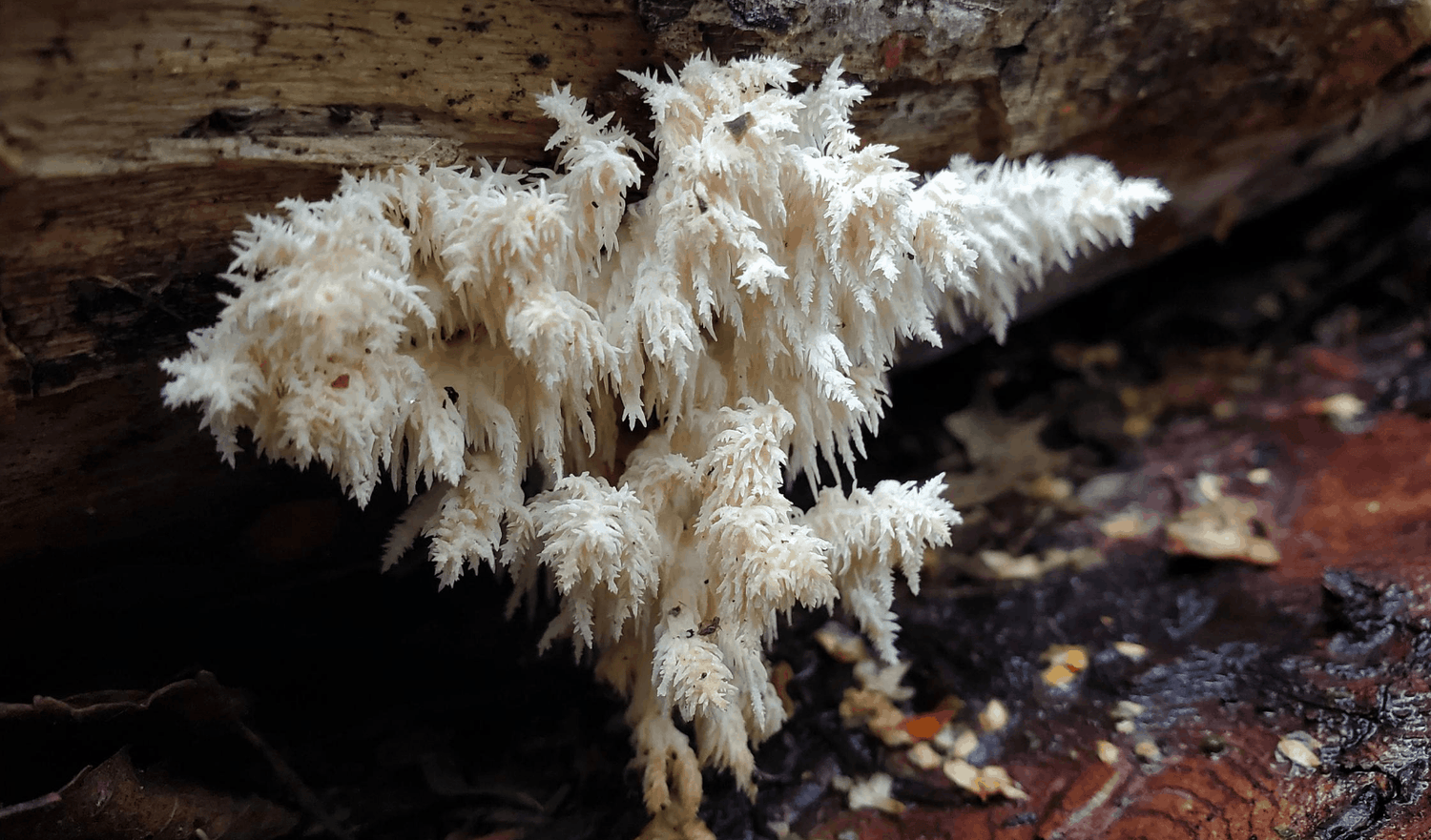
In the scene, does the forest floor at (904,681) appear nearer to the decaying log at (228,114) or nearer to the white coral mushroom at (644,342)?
the decaying log at (228,114)

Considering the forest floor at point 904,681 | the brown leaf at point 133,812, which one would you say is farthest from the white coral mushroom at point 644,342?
the brown leaf at point 133,812

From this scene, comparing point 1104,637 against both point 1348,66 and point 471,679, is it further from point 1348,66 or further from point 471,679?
point 1348,66

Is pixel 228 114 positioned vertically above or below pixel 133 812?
above

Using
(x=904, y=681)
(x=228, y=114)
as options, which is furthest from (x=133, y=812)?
(x=904, y=681)

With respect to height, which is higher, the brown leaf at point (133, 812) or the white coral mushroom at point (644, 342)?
the white coral mushroom at point (644, 342)

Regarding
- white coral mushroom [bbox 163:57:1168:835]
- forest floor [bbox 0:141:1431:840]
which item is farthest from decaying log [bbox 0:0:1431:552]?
forest floor [bbox 0:141:1431:840]

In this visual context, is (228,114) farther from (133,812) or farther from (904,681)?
(904,681)

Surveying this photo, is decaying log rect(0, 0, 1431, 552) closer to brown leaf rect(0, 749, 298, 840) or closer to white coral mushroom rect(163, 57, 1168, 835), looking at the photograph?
white coral mushroom rect(163, 57, 1168, 835)
